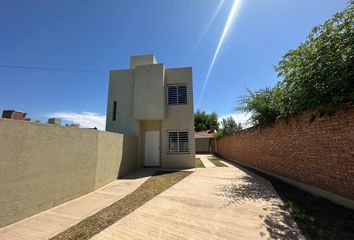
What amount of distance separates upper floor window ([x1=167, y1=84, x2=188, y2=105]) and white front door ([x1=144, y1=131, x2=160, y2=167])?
263 centimetres

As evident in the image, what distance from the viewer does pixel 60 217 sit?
14.4ft

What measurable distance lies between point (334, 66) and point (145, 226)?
5.73m

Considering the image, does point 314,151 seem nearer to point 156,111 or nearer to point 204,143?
point 156,111

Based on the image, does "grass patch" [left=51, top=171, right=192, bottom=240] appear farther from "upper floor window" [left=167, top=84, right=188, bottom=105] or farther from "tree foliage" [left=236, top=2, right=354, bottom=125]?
"upper floor window" [left=167, top=84, right=188, bottom=105]

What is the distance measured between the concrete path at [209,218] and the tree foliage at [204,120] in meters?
32.3

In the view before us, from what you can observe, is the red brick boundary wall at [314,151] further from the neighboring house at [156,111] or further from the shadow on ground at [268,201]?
the neighboring house at [156,111]

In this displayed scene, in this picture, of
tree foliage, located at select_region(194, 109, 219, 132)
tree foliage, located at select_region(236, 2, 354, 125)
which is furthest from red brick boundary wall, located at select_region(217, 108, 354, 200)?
tree foliage, located at select_region(194, 109, 219, 132)

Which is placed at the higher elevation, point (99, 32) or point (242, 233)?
point (99, 32)

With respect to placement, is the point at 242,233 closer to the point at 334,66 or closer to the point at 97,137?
the point at 334,66

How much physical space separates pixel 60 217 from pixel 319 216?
20.1 feet

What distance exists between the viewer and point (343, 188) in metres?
4.49

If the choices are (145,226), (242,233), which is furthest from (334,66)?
(145,226)

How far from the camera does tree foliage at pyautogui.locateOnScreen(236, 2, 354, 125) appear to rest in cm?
406

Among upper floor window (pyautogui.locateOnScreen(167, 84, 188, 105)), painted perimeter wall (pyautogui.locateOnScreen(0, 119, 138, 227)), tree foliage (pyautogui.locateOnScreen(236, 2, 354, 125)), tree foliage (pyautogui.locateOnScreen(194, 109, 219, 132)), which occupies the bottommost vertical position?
painted perimeter wall (pyautogui.locateOnScreen(0, 119, 138, 227))
